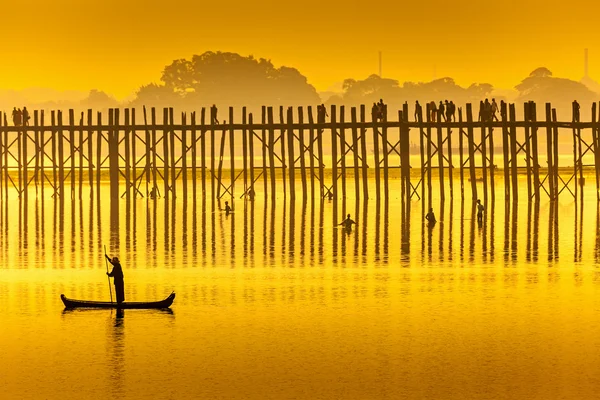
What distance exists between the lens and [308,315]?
17.8 metres

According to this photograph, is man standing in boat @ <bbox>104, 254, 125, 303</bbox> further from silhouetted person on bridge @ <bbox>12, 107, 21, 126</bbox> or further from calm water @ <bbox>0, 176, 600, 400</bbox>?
silhouetted person on bridge @ <bbox>12, 107, 21, 126</bbox>

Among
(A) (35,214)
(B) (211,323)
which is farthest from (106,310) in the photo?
(A) (35,214)

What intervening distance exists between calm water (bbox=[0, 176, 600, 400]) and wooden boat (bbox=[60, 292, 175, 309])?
0.57ft

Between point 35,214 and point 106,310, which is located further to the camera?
point 35,214

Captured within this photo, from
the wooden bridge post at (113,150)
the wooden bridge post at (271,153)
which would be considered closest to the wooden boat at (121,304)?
the wooden bridge post at (271,153)

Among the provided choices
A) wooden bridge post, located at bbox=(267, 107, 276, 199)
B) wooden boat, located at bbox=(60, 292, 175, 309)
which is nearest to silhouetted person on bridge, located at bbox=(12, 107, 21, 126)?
wooden bridge post, located at bbox=(267, 107, 276, 199)

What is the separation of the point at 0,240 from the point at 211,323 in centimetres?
1466

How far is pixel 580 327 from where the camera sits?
54.7 ft

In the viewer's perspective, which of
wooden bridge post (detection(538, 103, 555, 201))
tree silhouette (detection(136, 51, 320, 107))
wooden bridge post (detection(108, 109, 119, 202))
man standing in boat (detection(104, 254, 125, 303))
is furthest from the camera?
tree silhouette (detection(136, 51, 320, 107))

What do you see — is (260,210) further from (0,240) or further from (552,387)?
(552,387)

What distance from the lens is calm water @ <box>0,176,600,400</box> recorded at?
44.4ft

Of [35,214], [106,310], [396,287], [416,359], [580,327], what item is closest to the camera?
[416,359]

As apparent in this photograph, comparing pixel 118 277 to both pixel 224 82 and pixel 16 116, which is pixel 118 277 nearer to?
pixel 16 116

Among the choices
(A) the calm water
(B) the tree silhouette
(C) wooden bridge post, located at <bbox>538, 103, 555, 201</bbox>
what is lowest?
(A) the calm water
